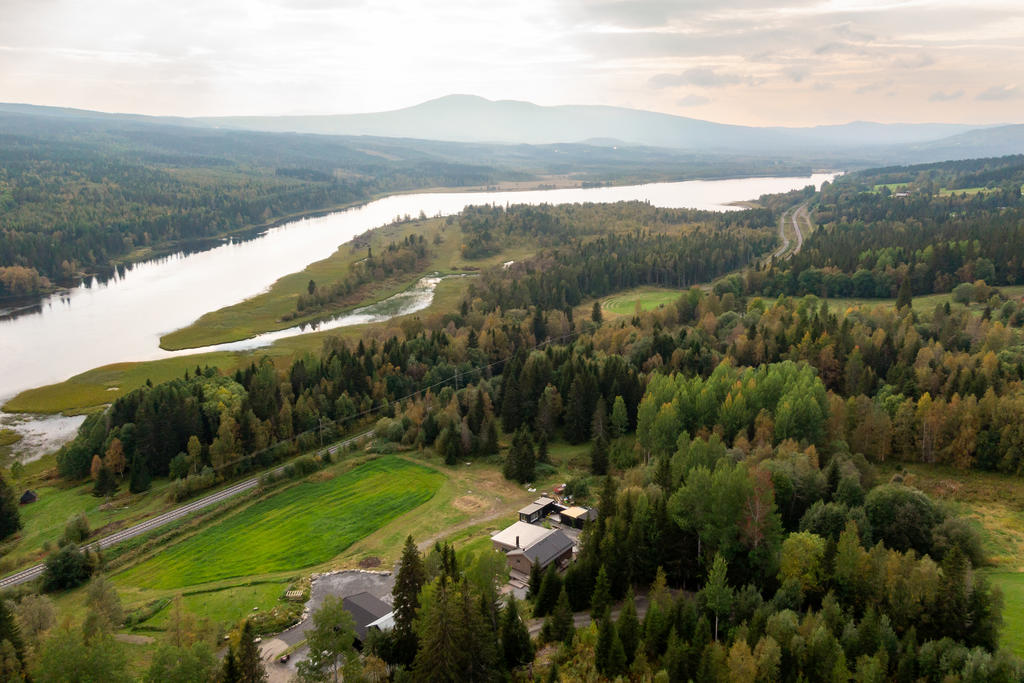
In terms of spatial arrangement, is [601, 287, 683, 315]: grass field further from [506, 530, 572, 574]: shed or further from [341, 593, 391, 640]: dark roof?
[341, 593, 391, 640]: dark roof

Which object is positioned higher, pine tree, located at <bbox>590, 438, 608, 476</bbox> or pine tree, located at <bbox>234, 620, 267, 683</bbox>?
pine tree, located at <bbox>234, 620, 267, 683</bbox>

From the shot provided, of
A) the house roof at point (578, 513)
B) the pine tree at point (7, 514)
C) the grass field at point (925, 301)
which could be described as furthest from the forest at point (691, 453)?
the pine tree at point (7, 514)

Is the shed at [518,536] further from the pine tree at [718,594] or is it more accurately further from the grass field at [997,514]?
the grass field at [997,514]

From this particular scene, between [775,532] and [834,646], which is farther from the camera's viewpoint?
[775,532]

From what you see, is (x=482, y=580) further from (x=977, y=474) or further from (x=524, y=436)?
(x=977, y=474)

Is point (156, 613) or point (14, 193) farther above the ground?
point (14, 193)

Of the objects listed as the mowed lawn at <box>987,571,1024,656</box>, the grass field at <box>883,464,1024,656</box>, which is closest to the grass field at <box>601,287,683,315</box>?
the grass field at <box>883,464,1024,656</box>

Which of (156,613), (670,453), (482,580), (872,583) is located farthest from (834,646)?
(156,613)
